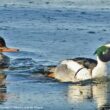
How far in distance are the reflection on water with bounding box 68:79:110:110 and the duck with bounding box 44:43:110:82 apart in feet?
2.14

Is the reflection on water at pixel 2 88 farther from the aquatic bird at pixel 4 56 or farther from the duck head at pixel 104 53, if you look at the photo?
the duck head at pixel 104 53

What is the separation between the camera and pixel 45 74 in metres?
18.1

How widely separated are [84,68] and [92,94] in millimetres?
2286

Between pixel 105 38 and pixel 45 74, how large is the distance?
455 cm

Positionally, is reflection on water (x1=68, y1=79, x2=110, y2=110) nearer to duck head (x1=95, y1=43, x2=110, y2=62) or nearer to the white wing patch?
the white wing patch

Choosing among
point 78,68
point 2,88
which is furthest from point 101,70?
point 2,88

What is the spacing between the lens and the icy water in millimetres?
14281

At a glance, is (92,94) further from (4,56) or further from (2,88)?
(4,56)

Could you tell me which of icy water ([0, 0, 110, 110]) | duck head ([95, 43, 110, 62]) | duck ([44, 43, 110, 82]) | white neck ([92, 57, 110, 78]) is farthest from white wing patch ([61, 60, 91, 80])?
icy water ([0, 0, 110, 110])

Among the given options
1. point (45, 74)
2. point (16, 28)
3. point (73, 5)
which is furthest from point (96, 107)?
point (73, 5)

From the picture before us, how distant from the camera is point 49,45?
68.8 ft

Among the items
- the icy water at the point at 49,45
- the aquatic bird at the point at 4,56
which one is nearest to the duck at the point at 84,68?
the icy water at the point at 49,45

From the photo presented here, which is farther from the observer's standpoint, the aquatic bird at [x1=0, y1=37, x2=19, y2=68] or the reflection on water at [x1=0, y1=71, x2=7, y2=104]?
the aquatic bird at [x1=0, y1=37, x2=19, y2=68]

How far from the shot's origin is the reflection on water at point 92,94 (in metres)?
14.0
